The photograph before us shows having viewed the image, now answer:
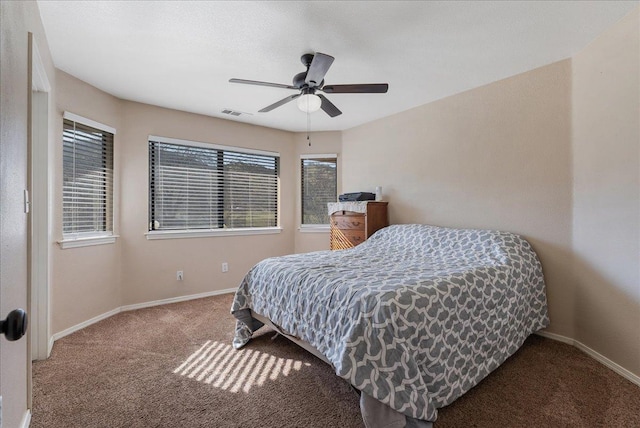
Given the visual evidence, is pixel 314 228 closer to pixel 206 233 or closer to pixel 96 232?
pixel 206 233

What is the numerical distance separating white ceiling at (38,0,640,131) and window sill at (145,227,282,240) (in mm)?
1576

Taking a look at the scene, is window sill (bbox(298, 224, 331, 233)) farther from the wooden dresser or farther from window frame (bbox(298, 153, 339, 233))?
the wooden dresser

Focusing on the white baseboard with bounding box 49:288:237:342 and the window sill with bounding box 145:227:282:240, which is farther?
the window sill with bounding box 145:227:282:240

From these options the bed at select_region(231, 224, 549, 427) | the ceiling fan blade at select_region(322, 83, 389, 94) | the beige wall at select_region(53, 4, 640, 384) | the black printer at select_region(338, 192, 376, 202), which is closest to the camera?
the bed at select_region(231, 224, 549, 427)

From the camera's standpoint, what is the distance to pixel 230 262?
398 cm

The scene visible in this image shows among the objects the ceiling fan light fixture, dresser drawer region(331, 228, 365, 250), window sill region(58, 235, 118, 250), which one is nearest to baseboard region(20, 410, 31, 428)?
window sill region(58, 235, 118, 250)

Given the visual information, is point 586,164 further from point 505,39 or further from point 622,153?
point 505,39

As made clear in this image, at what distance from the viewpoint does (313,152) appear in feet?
14.8

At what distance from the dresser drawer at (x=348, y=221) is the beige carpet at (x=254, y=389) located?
167 cm

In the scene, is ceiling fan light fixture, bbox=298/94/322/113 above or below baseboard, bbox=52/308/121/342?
above

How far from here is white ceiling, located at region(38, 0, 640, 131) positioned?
179 cm

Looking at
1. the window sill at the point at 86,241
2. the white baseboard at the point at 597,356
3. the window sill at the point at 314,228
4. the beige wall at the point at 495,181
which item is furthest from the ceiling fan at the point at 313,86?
the white baseboard at the point at 597,356

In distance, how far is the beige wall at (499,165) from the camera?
7.94 feet

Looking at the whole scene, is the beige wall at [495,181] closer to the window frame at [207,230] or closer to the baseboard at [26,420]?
the window frame at [207,230]
